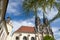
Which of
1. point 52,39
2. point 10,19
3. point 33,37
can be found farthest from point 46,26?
point 33,37

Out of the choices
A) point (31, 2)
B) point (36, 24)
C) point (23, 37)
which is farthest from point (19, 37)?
point (31, 2)

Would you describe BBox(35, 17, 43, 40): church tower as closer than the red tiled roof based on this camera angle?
Yes

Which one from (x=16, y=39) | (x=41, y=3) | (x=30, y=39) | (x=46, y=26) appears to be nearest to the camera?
(x=41, y=3)

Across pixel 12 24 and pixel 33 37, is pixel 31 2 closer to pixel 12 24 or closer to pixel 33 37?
pixel 12 24

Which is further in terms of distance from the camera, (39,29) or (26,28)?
(26,28)

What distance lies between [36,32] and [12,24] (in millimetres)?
4272

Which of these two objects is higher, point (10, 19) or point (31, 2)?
point (31, 2)

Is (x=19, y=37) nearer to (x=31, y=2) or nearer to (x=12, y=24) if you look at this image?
(x=12, y=24)

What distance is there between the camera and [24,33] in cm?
2702

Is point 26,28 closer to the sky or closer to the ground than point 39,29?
closer to the ground

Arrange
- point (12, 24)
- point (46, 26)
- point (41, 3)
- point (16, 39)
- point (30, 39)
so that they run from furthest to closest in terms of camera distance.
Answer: point (30, 39) → point (16, 39) → point (12, 24) → point (46, 26) → point (41, 3)

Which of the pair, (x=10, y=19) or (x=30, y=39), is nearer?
(x=10, y=19)

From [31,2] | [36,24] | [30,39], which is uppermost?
[31,2]

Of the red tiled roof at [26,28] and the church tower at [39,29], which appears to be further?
the red tiled roof at [26,28]
